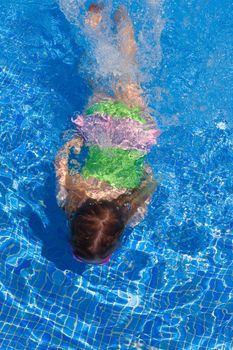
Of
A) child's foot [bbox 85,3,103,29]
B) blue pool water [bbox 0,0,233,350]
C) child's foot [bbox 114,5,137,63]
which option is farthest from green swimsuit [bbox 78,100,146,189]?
child's foot [bbox 85,3,103,29]

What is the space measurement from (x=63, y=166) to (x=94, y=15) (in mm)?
2513

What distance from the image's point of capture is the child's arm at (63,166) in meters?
4.91

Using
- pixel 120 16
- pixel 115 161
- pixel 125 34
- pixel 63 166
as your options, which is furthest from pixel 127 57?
pixel 115 161

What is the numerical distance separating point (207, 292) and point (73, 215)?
194 centimetres

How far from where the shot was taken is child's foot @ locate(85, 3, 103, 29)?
647 centimetres

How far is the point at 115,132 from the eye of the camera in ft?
15.7

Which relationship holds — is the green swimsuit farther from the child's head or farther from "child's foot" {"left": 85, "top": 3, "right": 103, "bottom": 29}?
"child's foot" {"left": 85, "top": 3, "right": 103, "bottom": 29}

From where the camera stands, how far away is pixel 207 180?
5988 mm

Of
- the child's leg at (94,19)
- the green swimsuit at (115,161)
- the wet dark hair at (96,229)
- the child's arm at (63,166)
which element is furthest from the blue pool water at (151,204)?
the wet dark hair at (96,229)

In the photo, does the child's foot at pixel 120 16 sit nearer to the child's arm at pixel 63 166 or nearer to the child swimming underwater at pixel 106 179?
the child swimming underwater at pixel 106 179

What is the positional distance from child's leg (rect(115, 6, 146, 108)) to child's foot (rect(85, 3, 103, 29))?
10.1 inches

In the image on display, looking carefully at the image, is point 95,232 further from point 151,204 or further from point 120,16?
point 120,16

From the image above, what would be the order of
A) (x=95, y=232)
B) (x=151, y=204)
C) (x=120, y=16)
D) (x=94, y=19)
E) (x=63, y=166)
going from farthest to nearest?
(x=94, y=19)
(x=120, y=16)
(x=151, y=204)
(x=63, y=166)
(x=95, y=232)

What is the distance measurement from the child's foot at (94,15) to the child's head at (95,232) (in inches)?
133
